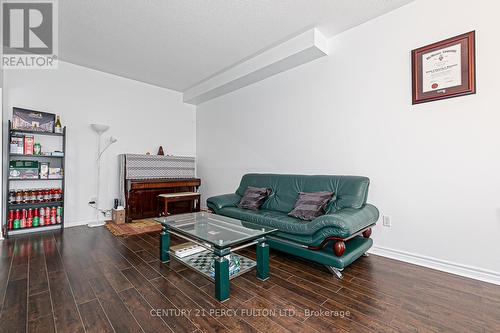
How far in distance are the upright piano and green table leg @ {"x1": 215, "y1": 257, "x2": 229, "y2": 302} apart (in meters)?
3.21

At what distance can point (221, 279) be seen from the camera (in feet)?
5.94

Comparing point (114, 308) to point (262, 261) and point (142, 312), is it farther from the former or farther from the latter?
point (262, 261)

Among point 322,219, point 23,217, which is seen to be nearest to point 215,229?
point 322,219

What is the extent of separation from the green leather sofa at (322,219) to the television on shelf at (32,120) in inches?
115

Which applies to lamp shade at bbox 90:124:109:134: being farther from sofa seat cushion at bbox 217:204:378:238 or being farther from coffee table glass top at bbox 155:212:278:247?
sofa seat cushion at bbox 217:204:378:238

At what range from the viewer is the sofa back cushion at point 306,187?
2736mm

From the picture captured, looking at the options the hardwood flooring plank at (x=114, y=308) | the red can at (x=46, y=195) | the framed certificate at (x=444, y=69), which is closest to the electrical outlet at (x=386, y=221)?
the framed certificate at (x=444, y=69)

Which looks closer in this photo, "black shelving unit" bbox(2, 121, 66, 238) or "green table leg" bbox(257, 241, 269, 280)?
"green table leg" bbox(257, 241, 269, 280)

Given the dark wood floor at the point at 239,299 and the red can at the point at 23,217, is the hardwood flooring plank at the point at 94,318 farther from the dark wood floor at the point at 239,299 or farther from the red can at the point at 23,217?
the red can at the point at 23,217

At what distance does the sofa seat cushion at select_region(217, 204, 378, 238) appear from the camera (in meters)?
2.14

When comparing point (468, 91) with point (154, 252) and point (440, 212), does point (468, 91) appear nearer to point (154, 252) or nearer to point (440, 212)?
point (440, 212)

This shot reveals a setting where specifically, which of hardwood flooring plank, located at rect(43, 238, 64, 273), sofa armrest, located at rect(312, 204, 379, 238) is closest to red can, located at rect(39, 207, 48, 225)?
hardwood flooring plank, located at rect(43, 238, 64, 273)

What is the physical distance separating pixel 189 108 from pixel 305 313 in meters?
5.23

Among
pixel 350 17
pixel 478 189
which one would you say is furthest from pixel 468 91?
pixel 350 17
